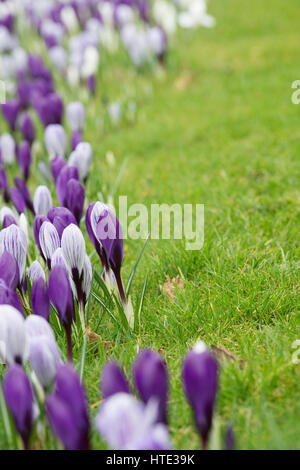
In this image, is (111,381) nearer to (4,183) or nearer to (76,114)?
(4,183)

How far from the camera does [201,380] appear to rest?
139cm

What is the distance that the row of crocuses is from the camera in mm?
1348

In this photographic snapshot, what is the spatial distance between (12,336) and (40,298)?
301 millimetres

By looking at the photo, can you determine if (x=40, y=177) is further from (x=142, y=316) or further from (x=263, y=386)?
(x=263, y=386)

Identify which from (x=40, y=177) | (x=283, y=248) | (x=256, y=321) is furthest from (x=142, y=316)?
(x=40, y=177)

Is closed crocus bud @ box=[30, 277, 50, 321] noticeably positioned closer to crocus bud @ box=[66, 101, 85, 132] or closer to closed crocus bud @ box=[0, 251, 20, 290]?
closed crocus bud @ box=[0, 251, 20, 290]

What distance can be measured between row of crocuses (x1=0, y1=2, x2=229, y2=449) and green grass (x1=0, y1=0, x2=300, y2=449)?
0.22 m

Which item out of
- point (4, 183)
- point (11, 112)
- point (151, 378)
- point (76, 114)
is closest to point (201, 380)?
point (151, 378)

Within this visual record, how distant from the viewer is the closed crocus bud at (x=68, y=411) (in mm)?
1355

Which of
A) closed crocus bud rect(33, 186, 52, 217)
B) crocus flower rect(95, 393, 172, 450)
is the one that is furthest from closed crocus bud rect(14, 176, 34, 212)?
crocus flower rect(95, 393, 172, 450)

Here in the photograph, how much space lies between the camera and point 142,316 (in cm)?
241

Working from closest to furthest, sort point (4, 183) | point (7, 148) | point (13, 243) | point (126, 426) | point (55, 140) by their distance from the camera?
1. point (126, 426)
2. point (13, 243)
3. point (4, 183)
4. point (55, 140)
5. point (7, 148)

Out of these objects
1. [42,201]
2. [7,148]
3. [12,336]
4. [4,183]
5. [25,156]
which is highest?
[7,148]

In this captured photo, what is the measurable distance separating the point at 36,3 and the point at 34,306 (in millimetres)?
7868
